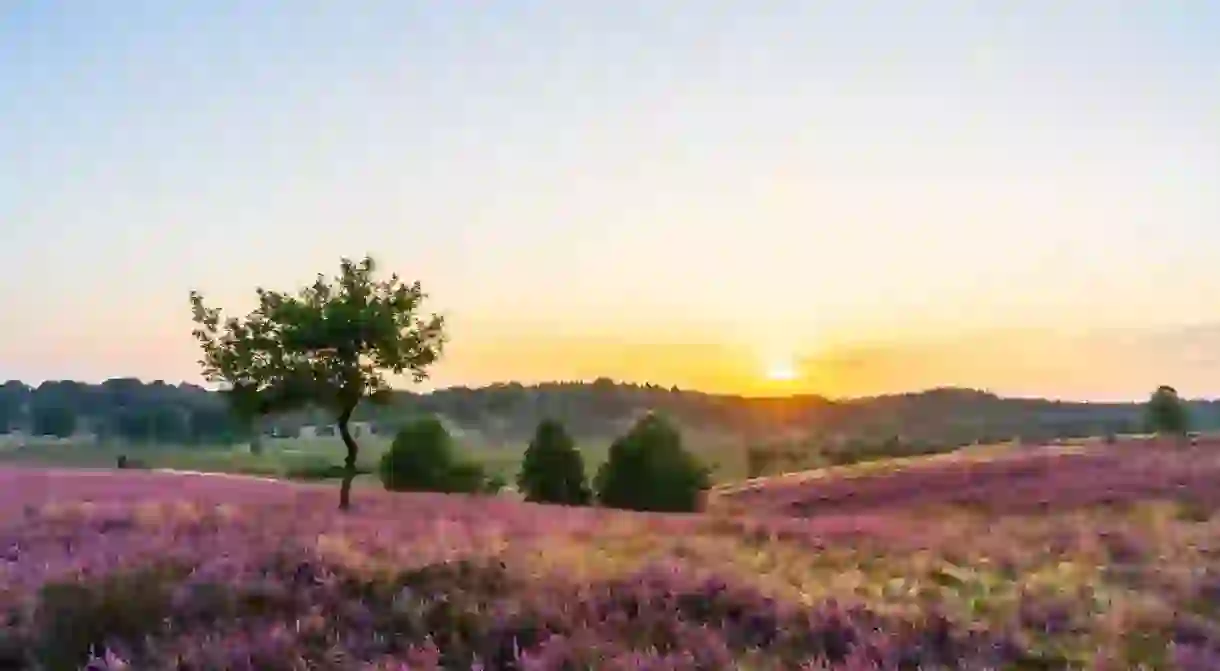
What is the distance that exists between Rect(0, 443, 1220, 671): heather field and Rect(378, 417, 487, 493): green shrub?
37414 mm

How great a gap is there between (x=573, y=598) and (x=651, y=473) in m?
38.3

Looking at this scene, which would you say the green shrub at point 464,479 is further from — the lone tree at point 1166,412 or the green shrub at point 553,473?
the lone tree at point 1166,412

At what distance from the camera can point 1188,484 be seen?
2995 centimetres

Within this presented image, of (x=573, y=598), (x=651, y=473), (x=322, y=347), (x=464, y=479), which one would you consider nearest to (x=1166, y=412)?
(x=651, y=473)

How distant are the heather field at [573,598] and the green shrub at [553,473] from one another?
32939mm

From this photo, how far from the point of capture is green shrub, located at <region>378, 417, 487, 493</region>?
187ft

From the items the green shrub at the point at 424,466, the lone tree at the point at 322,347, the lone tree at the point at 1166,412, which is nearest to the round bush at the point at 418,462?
the green shrub at the point at 424,466

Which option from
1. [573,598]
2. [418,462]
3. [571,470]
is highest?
[418,462]

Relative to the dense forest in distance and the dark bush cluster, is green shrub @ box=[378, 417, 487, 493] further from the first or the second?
the dense forest in distance

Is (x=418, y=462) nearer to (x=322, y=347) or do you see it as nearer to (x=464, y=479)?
(x=464, y=479)

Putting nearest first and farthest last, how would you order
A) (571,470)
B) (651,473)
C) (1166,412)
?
(651,473)
(571,470)
(1166,412)

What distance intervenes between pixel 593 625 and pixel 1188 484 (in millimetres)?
25209

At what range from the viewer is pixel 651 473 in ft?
161

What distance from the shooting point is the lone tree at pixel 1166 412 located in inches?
2899
